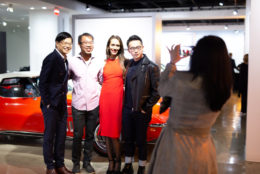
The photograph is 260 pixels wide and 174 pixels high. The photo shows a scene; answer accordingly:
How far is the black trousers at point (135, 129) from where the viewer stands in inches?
162

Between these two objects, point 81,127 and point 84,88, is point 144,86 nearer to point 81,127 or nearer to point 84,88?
point 84,88

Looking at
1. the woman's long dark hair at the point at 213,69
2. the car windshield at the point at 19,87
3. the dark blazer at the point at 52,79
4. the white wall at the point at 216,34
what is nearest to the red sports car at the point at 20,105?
the car windshield at the point at 19,87

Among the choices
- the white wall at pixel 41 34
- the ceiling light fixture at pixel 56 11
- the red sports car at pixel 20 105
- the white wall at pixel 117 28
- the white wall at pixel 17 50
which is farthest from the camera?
the white wall at pixel 17 50

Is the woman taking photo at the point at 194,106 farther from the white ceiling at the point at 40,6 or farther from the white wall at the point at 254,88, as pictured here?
the white ceiling at the point at 40,6

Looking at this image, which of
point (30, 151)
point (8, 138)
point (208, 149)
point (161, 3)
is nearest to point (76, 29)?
point (8, 138)

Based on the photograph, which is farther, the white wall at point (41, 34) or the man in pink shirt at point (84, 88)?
the white wall at point (41, 34)

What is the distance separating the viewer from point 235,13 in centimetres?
1350

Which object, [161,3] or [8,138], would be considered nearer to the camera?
[8,138]

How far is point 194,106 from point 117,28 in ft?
27.2

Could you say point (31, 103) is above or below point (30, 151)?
above

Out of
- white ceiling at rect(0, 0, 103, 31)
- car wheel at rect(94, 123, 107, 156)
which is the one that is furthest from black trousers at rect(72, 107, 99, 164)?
white ceiling at rect(0, 0, 103, 31)

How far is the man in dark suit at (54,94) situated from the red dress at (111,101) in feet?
1.81

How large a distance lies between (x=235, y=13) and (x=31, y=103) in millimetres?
10531

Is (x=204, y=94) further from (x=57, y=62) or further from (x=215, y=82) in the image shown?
(x=57, y=62)
